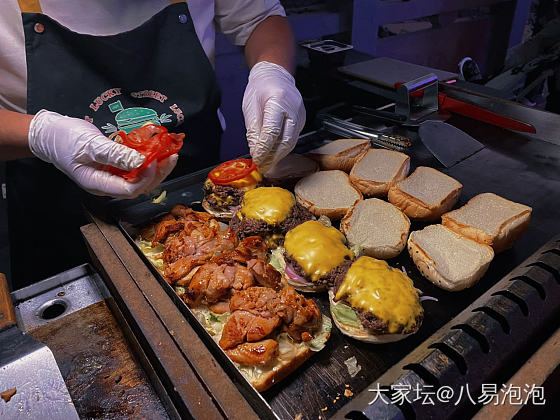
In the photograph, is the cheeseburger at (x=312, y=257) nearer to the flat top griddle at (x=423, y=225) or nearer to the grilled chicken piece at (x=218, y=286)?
the flat top griddle at (x=423, y=225)

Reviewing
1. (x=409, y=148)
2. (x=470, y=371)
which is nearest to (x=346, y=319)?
(x=470, y=371)

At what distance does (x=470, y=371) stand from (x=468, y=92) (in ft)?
9.69

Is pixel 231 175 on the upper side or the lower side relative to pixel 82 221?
upper

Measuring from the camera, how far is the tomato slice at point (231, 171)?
2674mm

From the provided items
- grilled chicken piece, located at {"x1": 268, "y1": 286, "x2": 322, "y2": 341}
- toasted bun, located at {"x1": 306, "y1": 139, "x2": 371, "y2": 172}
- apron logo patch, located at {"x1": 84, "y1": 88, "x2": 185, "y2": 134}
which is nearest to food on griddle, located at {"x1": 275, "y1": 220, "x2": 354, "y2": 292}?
grilled chicken piece, located at {"x1": 268, "y1": 286, "x2": 322, "y2": 341}

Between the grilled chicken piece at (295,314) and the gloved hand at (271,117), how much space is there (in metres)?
1.09

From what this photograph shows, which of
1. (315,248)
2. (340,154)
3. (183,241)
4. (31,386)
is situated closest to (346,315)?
(315,248)

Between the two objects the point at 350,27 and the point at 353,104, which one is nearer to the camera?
the point at 353,104

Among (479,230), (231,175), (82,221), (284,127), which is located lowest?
(82,221)

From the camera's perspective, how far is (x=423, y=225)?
2.73 meters

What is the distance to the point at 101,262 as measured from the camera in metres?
2.06

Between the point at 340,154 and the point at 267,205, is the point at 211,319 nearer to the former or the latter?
the point at 267,205

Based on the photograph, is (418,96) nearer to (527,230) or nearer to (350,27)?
(527,230)

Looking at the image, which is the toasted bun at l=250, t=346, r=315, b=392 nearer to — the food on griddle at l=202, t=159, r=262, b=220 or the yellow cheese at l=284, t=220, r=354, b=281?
the yellow cheese at l=284, t=220, r=354, b=281
